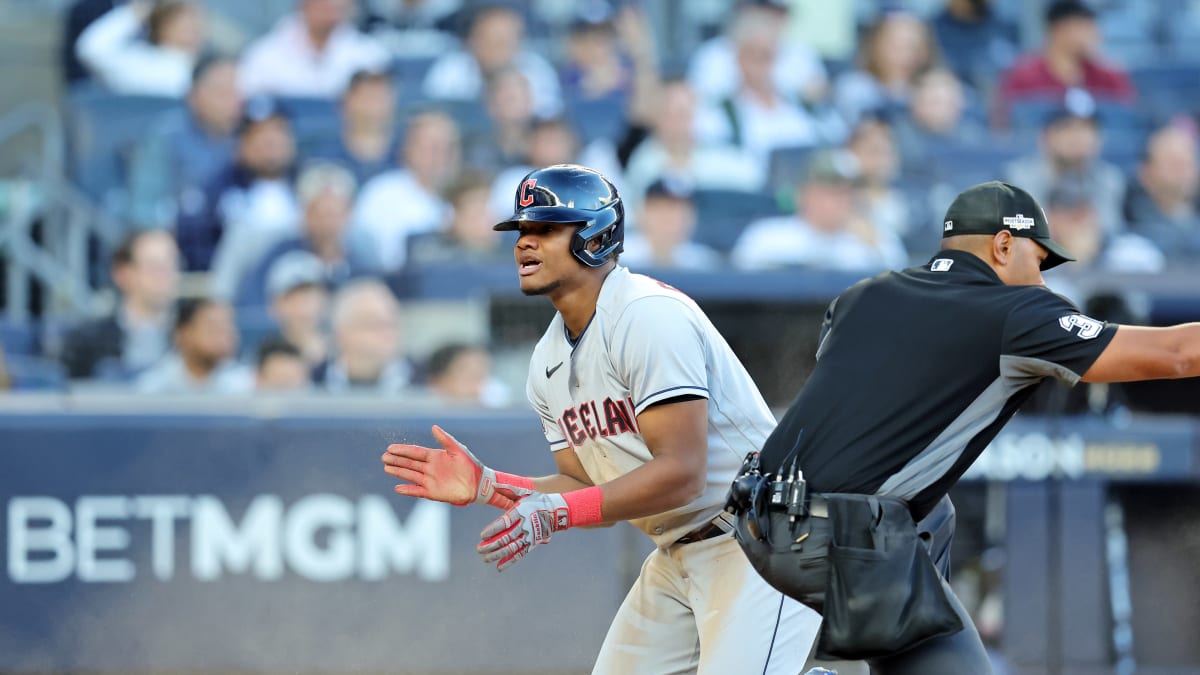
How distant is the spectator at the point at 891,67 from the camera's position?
12227 millimetres

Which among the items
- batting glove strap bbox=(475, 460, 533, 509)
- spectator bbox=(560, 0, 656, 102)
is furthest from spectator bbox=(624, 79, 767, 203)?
batting glove strap bbox=(475, 460, 533, 509)

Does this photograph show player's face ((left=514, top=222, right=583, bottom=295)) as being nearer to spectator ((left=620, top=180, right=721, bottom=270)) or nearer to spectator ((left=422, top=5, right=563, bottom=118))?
spectator ((left=620, top=180, right=721, bottom=270))

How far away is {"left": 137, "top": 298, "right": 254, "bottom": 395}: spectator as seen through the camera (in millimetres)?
8539

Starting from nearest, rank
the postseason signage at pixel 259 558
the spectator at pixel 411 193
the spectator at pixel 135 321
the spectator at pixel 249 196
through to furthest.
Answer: the postseason signage at pixel 259 558 → the spectator at pixel 135 321 → the spectator at pixel 249 196 → the spectator at pixel 411 193

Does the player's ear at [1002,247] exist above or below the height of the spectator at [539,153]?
below

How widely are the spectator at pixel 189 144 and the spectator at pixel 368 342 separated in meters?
2.26

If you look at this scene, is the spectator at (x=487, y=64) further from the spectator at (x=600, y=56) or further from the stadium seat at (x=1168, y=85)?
the stadium seat at (x=1168, y=85)

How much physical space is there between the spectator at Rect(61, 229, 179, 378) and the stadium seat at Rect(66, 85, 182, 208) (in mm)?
1725

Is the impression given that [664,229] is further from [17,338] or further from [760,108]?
[17,338]

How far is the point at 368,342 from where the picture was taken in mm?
8453

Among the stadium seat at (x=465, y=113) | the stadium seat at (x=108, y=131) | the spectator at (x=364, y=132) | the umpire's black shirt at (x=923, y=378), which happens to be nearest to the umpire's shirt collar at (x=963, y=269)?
the umpire's black shirt at (x=923, y=378)

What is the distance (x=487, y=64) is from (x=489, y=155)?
875mm

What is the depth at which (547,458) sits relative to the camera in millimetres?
7715

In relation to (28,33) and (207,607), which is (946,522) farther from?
(28,33)
